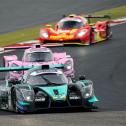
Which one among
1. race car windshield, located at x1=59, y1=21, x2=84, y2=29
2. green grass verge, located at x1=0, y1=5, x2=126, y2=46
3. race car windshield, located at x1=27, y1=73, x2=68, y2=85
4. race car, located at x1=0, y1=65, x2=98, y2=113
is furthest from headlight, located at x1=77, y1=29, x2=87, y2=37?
race car windshield, located at x1=27, y1=73, x2=68, y2=85

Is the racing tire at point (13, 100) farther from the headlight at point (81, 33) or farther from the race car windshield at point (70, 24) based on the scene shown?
the race car windshield at point (70, 24)

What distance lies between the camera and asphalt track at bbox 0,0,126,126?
577 inches

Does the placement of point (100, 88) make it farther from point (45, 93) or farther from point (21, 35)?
point (21, 35)

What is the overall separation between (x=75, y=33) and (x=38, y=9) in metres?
12.6

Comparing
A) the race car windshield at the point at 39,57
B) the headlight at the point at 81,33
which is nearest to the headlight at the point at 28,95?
the race car windshield at the point at 39,57

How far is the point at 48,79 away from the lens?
63.1 ft

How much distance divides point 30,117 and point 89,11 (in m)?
29.4

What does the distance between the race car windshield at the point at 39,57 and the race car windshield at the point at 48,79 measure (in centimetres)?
654

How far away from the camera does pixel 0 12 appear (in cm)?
4447

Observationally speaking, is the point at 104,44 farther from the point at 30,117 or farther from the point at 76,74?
the point at 30,117

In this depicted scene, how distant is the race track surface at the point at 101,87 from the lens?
1471cm

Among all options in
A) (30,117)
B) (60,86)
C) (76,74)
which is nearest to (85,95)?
(60,86)

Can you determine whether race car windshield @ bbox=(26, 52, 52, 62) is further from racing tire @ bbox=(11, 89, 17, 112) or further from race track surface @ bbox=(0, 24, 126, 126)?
racing tire @ bbox=(11, 89, 17, 112)

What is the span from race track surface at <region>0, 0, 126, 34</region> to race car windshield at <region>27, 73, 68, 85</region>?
65.9ft
